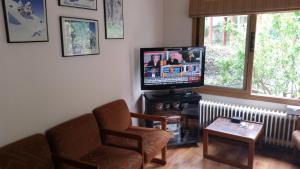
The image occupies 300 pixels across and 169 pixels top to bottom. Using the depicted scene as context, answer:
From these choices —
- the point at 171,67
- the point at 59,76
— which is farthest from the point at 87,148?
the point at 171,67

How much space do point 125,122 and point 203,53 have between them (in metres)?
1.41

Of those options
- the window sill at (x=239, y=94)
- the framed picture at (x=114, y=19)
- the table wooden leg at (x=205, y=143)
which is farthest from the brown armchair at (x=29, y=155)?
the window sill at (x=239, y=94)

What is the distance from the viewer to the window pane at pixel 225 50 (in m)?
3.34

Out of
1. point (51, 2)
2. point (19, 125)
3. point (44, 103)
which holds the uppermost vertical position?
point (51, 2)

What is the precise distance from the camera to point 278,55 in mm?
3150

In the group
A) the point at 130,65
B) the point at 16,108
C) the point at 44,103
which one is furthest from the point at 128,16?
the point at 16,108

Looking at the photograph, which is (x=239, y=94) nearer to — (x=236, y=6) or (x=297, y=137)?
(x=297, y=137)

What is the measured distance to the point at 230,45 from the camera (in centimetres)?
345

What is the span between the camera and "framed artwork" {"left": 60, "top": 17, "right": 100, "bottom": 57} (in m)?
2.26

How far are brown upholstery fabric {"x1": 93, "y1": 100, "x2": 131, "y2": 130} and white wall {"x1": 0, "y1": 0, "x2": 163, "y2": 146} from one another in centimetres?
13

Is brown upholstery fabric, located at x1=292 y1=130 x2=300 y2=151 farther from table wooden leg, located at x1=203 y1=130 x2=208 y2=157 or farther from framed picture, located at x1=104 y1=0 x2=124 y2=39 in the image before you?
framed picture, located at x1=104 y1=0 x2=124 y2=39

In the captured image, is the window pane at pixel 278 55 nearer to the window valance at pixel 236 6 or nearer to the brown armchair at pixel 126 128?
the window valance at pixel 236 6

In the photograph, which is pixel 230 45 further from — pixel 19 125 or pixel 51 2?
pixel 19 125

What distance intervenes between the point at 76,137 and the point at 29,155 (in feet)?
1.43
